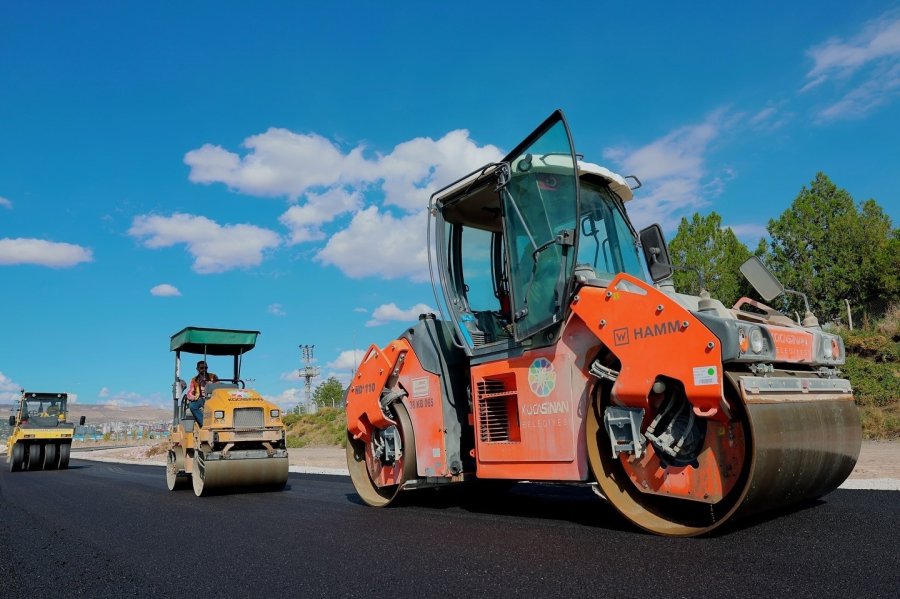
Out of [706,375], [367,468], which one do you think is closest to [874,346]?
[367,468]

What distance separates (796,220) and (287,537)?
30232 millimetres

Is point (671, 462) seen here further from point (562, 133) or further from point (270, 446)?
point (270, 446)

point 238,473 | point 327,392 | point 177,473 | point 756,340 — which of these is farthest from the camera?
point 327,392

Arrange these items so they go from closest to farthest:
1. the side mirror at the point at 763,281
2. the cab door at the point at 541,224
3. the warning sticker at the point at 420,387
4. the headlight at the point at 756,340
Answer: the headlight at the point at 756,340 < the cab door at the point at 541,224 < the side mirror at the point at 763,281 < the warning sticker at the point at 420,387

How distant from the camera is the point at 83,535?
210 inches

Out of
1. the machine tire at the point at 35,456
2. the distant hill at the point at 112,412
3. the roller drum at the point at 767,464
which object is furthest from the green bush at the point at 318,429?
the distant hill at the point at 112,412

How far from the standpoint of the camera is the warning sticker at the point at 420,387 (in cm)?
585

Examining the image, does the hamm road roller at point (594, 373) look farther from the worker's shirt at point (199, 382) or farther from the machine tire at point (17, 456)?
the machine tire at point (17, 456)

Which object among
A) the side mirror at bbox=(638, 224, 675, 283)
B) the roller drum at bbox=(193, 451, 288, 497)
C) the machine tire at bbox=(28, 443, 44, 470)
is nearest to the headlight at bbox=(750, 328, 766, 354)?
Result: the side mirror at bbox=(638, 224, 675, 283)

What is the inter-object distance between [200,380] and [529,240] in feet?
24.6

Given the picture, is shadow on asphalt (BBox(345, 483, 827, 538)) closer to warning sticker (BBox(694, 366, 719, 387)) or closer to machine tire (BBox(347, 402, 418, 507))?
machine tire (BBox(347, 402, 418, 507))

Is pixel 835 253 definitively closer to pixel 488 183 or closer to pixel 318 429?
pixel 318 429

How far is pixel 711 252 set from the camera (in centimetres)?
2838

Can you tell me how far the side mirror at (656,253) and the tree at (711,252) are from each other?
79.1 feet
